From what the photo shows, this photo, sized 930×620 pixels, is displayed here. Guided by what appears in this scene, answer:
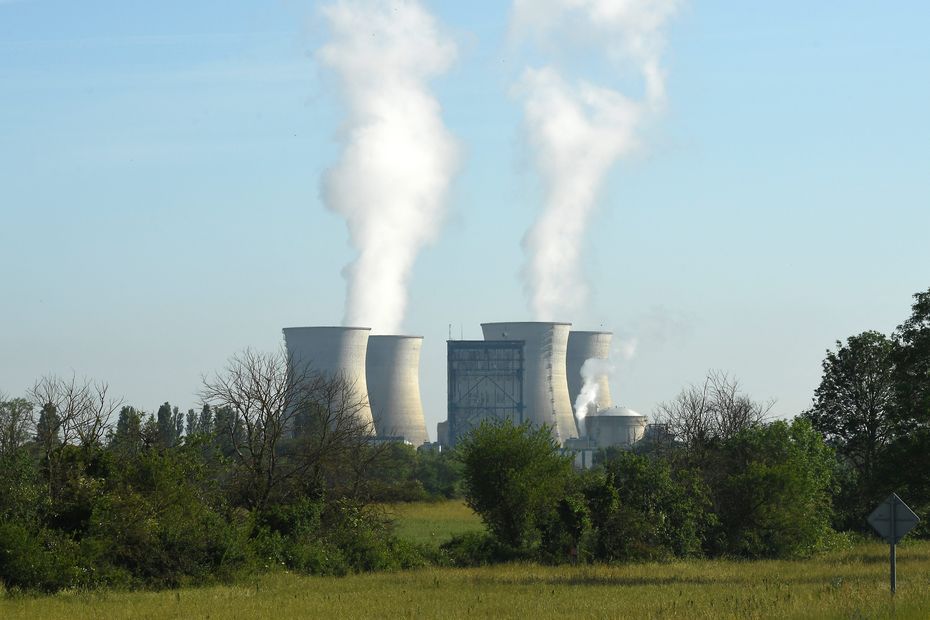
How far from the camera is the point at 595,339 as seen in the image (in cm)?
9638

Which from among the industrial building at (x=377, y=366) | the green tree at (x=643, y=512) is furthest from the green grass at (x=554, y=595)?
the industrial building at (x=377, y=366)

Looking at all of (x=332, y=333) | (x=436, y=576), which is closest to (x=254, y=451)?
(x=436, y=576)

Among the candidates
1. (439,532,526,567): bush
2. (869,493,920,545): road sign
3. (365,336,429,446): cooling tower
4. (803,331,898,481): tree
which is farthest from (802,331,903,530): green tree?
(365,336,429,446): cooling tower

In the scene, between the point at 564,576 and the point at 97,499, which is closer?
the point at 97,499

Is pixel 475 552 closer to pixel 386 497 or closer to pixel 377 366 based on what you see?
pixel 386 497

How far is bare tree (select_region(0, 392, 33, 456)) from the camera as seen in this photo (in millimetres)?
30541

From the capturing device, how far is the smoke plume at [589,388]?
3844 inches

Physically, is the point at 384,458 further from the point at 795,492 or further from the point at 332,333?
the point at 332,333

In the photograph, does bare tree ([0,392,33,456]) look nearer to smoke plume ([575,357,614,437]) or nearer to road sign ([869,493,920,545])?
road sign ([869,493,920,545])

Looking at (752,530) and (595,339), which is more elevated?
(595,339)

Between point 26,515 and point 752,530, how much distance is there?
16298mm

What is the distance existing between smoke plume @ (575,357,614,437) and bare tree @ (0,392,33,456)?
4211 cm

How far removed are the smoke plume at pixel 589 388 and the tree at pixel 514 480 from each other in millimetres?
68025

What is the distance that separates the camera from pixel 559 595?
2127cm
